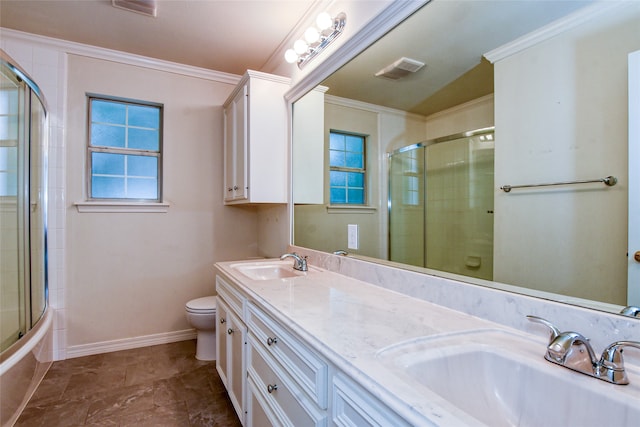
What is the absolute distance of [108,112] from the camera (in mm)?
2619

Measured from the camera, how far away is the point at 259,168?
7.34 feet

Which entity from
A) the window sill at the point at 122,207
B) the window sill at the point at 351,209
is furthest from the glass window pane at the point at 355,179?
the window sill at the point at 122,207

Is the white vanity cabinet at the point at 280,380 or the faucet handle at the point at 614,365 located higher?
the faucet handle at the point at 614,365

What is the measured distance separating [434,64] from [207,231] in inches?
91.7

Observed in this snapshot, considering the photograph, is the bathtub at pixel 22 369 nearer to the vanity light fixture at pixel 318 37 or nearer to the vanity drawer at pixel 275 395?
the vanity drawer at pixel 275 395

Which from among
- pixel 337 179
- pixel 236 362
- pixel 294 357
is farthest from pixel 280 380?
pixel 337 179

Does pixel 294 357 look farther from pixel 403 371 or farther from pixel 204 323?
pixel 204 323

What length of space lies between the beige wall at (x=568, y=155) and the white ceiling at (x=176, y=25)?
1.47 meters

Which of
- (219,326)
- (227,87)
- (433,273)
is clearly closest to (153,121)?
(227,87)

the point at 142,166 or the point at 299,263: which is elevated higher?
the point at 142,166

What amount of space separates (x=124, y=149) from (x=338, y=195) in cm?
198

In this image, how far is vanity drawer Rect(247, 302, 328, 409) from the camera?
0.80 metres

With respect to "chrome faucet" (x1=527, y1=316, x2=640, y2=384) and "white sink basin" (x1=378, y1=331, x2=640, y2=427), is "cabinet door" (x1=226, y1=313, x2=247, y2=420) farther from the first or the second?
"chrome faucet" (x1=527, y1=316, x2=640, y2=384)

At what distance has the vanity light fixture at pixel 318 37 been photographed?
168 centimetres
